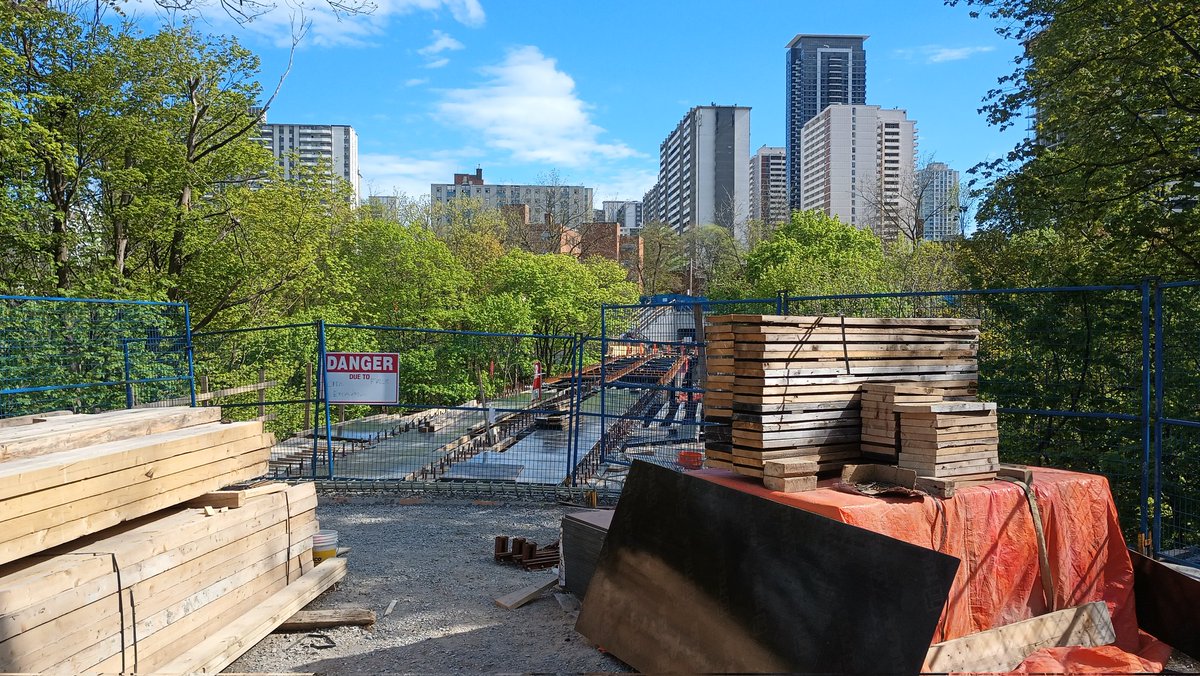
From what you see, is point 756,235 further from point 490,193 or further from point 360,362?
point 490,193

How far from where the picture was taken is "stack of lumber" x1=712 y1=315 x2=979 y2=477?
5828 mm

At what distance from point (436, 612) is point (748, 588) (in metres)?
3.46

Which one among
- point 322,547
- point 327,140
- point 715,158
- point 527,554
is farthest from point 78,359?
point 327,140

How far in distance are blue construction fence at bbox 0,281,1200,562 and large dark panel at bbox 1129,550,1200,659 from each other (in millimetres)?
993

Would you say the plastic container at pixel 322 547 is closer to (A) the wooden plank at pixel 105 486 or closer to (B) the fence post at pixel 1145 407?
(A) the wooden plank at pixel 105 486

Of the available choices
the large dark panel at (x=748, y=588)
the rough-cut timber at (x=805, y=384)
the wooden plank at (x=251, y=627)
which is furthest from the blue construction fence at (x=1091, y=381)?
the wooden plank at (x=251, y=627)

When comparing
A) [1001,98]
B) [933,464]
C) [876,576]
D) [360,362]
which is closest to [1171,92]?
[1001,98]

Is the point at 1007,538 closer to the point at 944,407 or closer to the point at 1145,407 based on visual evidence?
the point at 944,407

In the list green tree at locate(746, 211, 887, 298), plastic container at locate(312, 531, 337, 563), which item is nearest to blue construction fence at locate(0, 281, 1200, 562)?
plastic container at locate(312, 531, 337, 563)

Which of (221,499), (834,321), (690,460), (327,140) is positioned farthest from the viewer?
(327,140)

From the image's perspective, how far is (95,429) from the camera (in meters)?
5.43

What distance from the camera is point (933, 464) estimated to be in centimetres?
560

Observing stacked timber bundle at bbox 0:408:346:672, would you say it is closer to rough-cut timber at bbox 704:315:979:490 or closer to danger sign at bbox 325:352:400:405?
rough-cut timber at bbox 704:315:979:490

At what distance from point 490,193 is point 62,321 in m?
177
